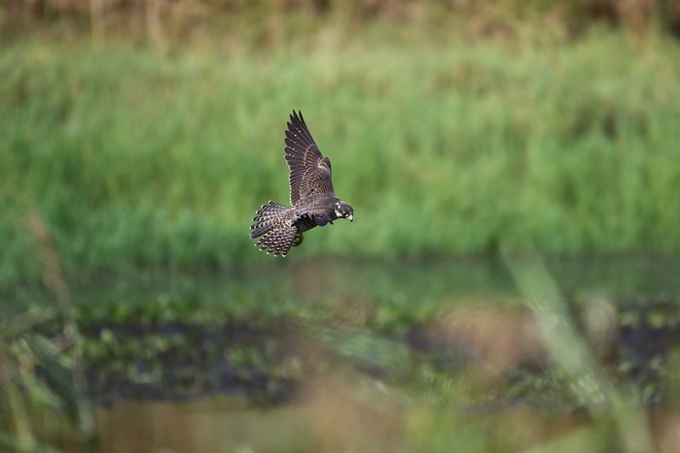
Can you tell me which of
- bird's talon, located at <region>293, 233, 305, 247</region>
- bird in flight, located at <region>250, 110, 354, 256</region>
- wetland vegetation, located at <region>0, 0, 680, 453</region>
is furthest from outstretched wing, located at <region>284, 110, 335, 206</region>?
wetland vegetation, located at <region>0, 0, 680, 453</region>

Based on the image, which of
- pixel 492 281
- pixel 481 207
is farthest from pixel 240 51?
pixel 492 281

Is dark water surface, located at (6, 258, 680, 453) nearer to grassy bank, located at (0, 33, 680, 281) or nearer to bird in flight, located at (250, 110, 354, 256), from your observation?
grassy bank, located at (0, 33, 680, 281)

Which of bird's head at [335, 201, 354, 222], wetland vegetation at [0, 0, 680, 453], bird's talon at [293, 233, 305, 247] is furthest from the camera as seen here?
wetland vegetation at [0, 0, 680, 453]

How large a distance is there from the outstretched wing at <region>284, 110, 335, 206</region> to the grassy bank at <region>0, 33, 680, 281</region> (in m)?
5.24

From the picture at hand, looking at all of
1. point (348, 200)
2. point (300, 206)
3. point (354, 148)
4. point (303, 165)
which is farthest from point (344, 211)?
point (354, 148)

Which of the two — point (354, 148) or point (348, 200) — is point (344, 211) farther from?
point (354, 148)

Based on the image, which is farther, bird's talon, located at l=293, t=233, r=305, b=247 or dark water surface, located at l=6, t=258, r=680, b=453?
dark water surface, located at l=6, t=258, r=680, b=453

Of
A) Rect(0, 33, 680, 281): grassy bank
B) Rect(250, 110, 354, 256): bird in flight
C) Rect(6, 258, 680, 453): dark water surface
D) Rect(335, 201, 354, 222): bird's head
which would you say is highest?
Rect(0, 33, 680, 281): grassy bank

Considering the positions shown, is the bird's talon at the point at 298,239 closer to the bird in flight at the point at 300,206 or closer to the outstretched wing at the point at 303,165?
the bird in flight at the point at 300,206

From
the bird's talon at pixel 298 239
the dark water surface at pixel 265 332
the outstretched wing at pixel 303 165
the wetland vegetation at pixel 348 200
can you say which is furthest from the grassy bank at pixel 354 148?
the bird's talon at pixel 298 239

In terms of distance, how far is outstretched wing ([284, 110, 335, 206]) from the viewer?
546 centimetres

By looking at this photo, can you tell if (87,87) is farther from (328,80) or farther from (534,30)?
(534,30)

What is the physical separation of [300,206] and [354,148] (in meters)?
7.73

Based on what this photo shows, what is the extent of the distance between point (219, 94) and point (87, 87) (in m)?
1.43
